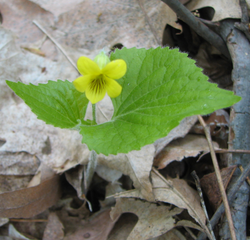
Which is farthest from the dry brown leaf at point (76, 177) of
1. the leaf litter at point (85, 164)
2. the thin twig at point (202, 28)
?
the thin twig at point (202, 28)

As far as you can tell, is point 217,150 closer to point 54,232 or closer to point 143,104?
point 143,104

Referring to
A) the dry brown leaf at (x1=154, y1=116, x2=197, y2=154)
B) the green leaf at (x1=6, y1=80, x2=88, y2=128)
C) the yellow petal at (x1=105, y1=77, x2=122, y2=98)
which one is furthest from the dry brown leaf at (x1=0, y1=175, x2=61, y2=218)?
the yellow petal at (x1=105, y1=77, x2=122, y2=98)

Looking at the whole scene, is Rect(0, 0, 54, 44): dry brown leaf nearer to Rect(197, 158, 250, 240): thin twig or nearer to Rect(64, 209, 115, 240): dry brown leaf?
Rect(64, 209, 115, 240): dry brown leaf

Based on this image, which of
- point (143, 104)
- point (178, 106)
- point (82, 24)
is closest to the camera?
point (178, 106)

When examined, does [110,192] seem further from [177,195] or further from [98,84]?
[98,84]

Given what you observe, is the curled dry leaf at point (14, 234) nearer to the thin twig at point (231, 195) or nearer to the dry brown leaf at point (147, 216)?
the dry brown leaf at point (147, 216)

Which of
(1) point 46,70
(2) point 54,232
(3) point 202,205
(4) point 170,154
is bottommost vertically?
(2) point 54,232

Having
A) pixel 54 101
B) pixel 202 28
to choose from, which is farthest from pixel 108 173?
pixel 202 28

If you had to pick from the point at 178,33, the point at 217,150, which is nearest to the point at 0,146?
the point at 217,150
